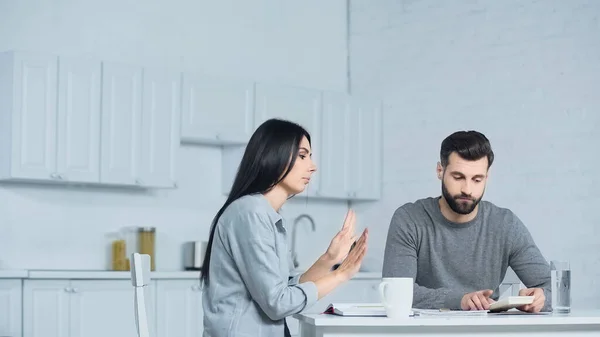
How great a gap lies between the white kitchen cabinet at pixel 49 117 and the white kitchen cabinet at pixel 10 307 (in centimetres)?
60

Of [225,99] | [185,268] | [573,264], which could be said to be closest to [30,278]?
[185,268]

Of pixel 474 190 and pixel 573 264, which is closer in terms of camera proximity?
pixel 474 190

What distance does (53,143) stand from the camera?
17.9 ft

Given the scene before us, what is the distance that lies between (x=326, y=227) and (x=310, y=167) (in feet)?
13.4

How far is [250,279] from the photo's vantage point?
279 cm

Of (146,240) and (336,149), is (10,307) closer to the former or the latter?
(146,240)

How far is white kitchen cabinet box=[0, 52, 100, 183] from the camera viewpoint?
17.5 ft

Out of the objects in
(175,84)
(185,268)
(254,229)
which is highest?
(175,84)

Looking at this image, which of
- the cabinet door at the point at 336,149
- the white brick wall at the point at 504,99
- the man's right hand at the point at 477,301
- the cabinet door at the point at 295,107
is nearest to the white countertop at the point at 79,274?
the cabinet door at the point at 295,107

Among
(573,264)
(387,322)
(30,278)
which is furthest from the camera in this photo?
(573,264)

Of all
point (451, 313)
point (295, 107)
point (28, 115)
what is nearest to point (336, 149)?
point (295, 107)

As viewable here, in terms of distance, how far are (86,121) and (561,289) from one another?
3297 millimetres

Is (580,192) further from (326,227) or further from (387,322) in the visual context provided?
(387,322)

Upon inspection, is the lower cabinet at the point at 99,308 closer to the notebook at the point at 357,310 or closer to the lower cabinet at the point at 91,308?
the lower cabinet at the point at 91,308
